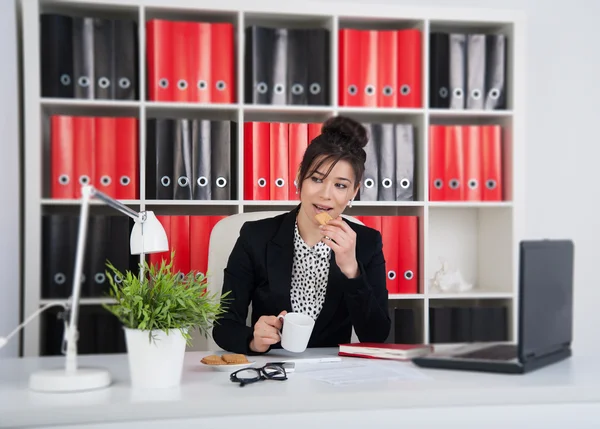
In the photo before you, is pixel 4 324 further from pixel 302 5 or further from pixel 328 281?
pixel 302 5

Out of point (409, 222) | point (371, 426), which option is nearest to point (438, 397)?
point (371, 426)

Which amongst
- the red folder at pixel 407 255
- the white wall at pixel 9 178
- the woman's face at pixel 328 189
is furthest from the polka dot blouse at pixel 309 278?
the white wall at pixel 9 178

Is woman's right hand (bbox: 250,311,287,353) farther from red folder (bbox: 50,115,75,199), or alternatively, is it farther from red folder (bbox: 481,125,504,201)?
red folder (bbox: 481,125,504,201)

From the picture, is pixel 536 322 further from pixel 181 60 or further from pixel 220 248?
pixel 181 60

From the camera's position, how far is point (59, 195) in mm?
2818

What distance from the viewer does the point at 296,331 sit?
152cm

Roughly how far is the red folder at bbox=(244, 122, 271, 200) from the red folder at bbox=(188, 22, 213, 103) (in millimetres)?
232

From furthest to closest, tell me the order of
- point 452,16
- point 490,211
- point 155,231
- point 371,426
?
point 490,211 < point 452,16 < point 155,231 < point 371,426

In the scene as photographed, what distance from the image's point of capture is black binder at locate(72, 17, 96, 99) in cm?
283

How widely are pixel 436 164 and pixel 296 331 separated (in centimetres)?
175

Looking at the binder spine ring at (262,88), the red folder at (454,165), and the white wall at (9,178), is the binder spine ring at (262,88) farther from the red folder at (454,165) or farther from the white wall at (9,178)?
the white wall at (9,178)

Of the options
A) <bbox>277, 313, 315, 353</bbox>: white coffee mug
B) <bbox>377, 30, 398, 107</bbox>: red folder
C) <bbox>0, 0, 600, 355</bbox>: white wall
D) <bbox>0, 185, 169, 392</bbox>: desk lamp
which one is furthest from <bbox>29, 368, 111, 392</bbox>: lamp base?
<bbox>0, 0, 600, 355</bbox>: white wall

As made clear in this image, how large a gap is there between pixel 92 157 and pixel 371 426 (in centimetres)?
199

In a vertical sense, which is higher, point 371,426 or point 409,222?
point 409,222
